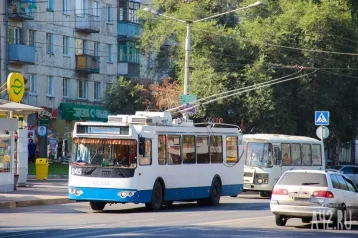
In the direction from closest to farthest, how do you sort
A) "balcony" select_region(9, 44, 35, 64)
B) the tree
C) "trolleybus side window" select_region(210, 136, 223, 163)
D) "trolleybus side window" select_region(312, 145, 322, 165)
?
"trolleybus side window" select_region(210, 136, 223, 163) < "trolleybus side window" select_region(312, 145, 322, 165) < the tree < "balcony" select_region(9, 44, 35, 64)

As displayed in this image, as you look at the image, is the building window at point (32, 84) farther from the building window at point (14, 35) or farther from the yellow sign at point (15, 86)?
the yellow sign at point (15, 86)

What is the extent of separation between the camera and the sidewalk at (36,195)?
1109 inches

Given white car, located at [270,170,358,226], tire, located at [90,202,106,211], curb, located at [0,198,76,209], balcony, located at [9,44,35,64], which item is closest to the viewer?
white car, located at [270,170,358,226]

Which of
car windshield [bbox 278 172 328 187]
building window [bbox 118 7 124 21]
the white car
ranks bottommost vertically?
the white car

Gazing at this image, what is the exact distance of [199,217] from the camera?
2441cm

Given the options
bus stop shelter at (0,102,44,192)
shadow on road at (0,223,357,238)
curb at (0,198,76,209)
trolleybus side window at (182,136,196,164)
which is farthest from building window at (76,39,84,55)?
shadow on road at (0,223,357,238)

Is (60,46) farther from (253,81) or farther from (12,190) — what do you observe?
(12,190)

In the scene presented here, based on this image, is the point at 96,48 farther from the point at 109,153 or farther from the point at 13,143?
the point at 109,153

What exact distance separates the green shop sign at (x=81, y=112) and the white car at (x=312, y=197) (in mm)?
42475

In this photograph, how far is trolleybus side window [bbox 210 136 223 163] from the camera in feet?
99.4

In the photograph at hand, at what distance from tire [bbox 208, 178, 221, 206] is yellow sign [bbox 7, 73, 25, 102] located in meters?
10.8

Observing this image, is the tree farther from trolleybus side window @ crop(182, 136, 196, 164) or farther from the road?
the road

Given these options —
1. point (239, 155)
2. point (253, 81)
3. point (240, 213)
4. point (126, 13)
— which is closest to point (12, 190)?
point (239, 155)

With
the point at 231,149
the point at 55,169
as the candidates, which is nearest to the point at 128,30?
the point at 55,169
